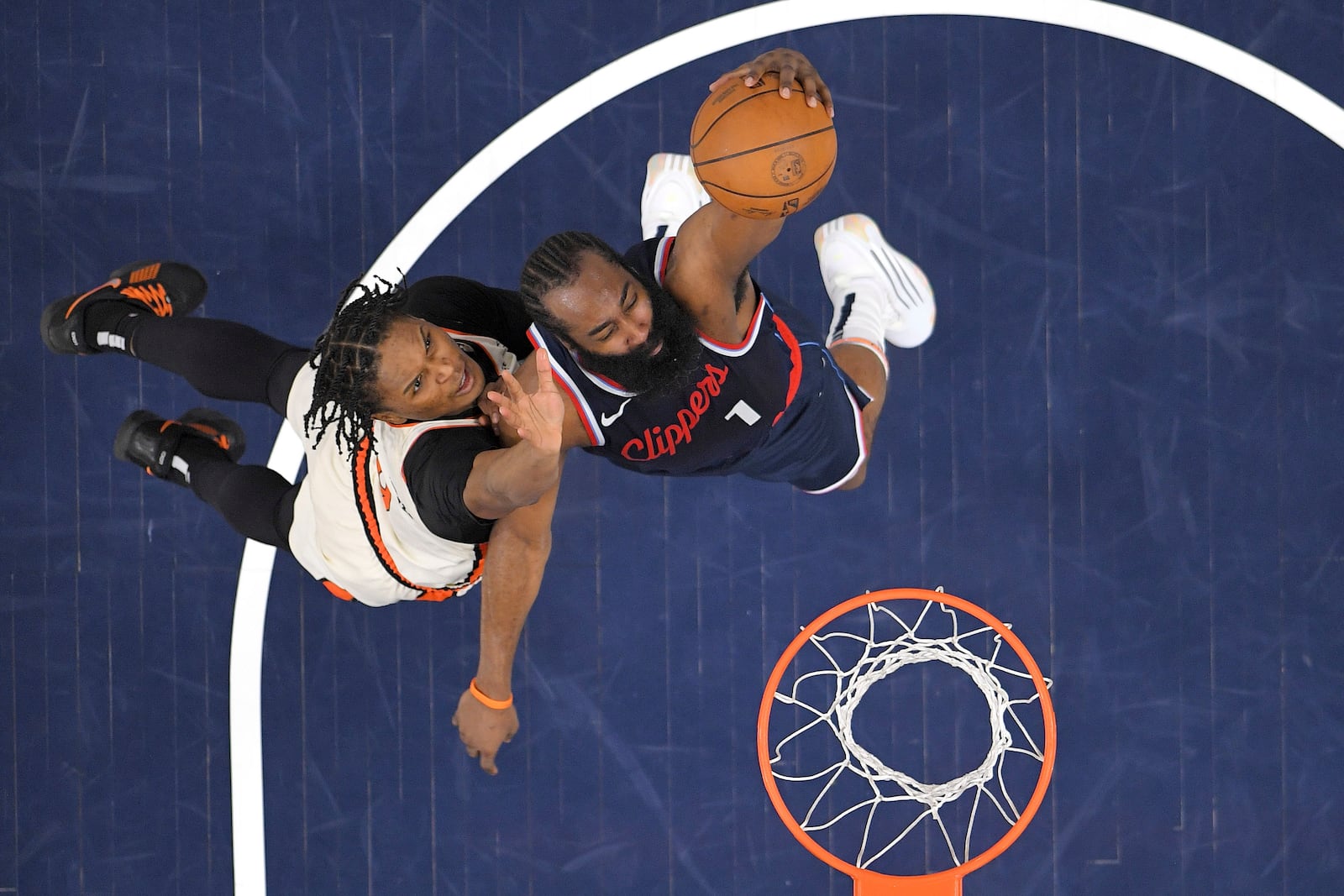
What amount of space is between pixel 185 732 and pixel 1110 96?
4.05 m

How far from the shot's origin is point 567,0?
3676mm

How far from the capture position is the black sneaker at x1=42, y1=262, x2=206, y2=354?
121 inches

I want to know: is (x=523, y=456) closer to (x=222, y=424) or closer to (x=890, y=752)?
(x=222, y=424)

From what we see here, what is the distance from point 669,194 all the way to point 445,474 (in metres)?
→ 1.68

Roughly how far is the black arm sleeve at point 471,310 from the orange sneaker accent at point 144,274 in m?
1.03

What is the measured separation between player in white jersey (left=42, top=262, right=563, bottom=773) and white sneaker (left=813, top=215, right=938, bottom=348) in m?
1.21

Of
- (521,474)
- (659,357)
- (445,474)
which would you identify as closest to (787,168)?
(659,357)

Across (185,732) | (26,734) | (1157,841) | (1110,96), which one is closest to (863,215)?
(1110,96)

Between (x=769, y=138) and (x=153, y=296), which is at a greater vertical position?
(x=769, y=138)

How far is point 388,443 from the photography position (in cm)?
232

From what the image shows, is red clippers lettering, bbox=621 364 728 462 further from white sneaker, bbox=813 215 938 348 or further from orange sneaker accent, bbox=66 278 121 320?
orange sneaker accent, bbox=66 278 121 320

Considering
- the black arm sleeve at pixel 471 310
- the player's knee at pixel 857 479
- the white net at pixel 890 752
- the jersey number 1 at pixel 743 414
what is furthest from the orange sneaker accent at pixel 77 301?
the white net at pixel 890 752

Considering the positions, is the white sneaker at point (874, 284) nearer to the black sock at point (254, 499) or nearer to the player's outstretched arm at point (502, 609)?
the player's outstretched arm at point (502, 609)

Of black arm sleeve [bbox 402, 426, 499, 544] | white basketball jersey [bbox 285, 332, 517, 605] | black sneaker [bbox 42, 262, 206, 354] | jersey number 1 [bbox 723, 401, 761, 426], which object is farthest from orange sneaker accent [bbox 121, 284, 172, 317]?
jersey number 1 [bbox 723, 401, 761, 426]
